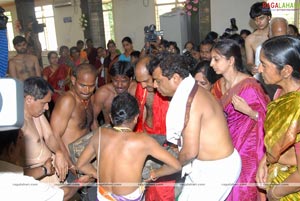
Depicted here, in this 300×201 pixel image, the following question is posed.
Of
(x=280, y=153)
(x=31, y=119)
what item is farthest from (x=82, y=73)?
(x=280, y=153)

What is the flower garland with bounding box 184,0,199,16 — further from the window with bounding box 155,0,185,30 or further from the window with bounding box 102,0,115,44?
the window with bounding box 102,0,115,44

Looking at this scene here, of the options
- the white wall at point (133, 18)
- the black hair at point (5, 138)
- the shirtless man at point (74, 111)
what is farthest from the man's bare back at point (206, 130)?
the white wall at point (133, 18)

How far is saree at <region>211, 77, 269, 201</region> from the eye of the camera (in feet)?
7.93

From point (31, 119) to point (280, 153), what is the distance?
1608 millimetres

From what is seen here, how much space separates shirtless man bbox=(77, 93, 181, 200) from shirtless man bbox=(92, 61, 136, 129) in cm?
114

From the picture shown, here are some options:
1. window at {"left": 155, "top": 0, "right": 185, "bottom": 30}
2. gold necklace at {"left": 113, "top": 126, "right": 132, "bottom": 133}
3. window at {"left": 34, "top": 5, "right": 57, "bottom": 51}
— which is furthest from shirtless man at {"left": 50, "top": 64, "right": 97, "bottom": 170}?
window at {"left": 34, "top": 5, "right": 57, "bottom": 51}

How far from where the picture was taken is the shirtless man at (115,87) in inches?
124

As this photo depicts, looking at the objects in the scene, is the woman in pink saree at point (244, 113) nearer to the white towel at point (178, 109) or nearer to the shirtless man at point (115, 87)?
the white towel at point (178, 109)

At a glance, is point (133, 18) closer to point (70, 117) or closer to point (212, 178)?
point (70, 117)

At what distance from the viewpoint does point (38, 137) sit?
2252 mm

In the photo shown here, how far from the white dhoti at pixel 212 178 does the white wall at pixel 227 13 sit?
7107 mm

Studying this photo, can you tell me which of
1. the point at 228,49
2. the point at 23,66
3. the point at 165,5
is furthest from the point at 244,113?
the point at 165,5

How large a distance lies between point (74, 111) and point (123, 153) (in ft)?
3.38

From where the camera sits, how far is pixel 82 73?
2771 mm
